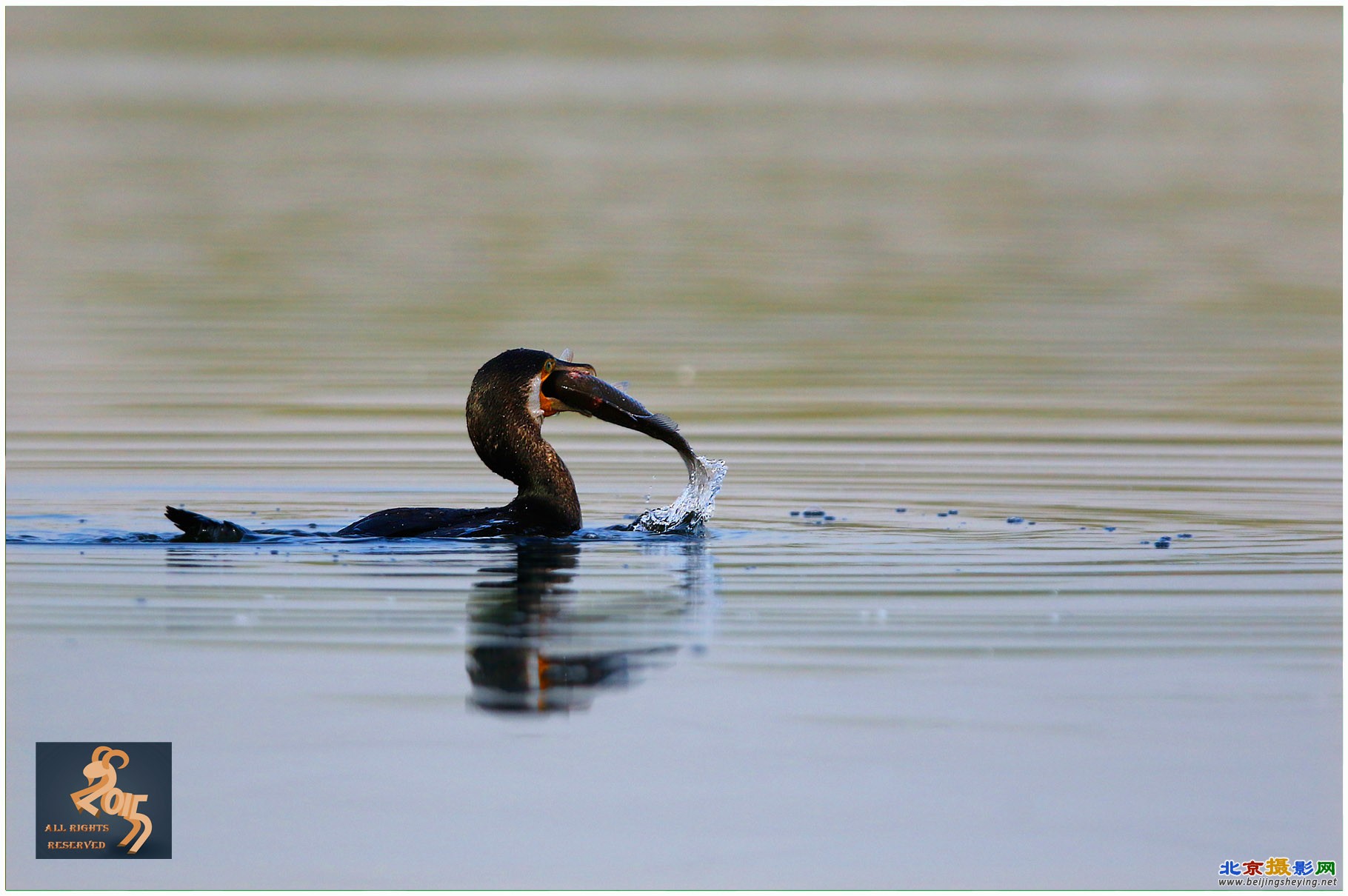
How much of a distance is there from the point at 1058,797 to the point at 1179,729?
2.48ft

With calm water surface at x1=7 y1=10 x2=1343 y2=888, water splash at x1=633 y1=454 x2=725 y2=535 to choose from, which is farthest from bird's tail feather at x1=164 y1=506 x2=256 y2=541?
water splash at x1=633 y1=454 x2=725 y2=535

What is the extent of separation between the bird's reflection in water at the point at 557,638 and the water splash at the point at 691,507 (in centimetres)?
115

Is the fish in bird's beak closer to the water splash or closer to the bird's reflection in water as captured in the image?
the water splash

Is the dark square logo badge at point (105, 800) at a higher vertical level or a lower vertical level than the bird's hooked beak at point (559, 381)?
lower

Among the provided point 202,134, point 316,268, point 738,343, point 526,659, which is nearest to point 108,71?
point 202,134

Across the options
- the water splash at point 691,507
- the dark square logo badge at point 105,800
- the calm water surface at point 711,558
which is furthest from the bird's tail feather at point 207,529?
the dark square logo badge at point 105,800

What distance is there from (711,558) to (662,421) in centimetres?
93

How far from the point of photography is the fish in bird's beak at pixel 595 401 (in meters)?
10.0

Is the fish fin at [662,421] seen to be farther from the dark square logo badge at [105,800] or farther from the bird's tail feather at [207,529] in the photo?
the dark square logo badge at [105,800]

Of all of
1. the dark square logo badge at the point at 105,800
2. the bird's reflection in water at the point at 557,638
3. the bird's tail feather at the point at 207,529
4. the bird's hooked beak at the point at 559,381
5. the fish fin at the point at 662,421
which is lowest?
the dark square logo badge at the point at 105,800

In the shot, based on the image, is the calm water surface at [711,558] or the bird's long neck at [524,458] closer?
the calm water surface at [711,558]

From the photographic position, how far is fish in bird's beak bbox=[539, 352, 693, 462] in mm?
10039

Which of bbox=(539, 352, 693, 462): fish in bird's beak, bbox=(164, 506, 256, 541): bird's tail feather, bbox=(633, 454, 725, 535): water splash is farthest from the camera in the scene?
bbox=(633, 454, 725, 535): water splash

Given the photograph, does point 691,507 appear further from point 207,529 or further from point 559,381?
point 207,529
